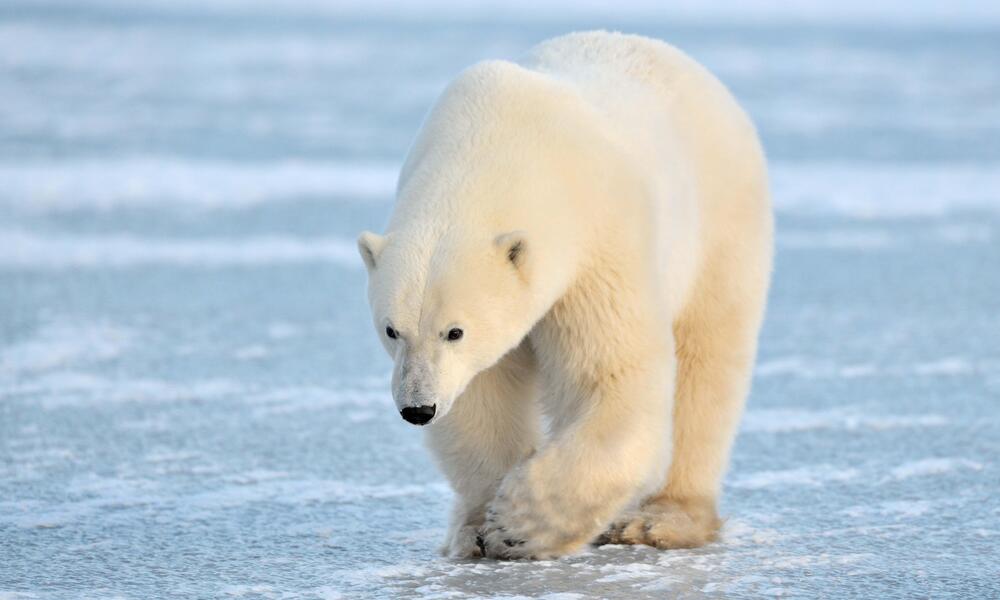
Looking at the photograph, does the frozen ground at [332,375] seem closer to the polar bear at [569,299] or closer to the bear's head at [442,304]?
A: the polar bear at [569,299]

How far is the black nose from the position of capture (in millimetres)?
2875

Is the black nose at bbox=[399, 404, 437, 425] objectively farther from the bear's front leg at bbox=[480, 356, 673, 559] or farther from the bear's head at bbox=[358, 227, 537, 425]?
the bear's front leg at bbox=[480, 356, 673, 559]

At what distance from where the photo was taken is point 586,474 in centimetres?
314

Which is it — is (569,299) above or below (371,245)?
below

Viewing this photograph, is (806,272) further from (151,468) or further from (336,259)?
(151,468)

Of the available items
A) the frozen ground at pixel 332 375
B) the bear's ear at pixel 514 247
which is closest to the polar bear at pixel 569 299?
the bear's ear at pixel 514 247

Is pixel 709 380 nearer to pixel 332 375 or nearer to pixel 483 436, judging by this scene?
pixel 483 436

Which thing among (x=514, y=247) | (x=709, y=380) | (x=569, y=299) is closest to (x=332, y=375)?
(x=709, y=380)

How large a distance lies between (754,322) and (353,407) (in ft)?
4.80

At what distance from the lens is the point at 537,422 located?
3.54 metres

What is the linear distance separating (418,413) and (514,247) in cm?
36

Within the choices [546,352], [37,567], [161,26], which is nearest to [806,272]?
[546,352]

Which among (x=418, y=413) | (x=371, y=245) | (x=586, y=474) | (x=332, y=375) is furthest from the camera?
(x=332, y=375)

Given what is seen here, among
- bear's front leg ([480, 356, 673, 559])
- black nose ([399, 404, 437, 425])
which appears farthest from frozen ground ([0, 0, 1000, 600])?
black nose ([399, 404, 437, 425])
